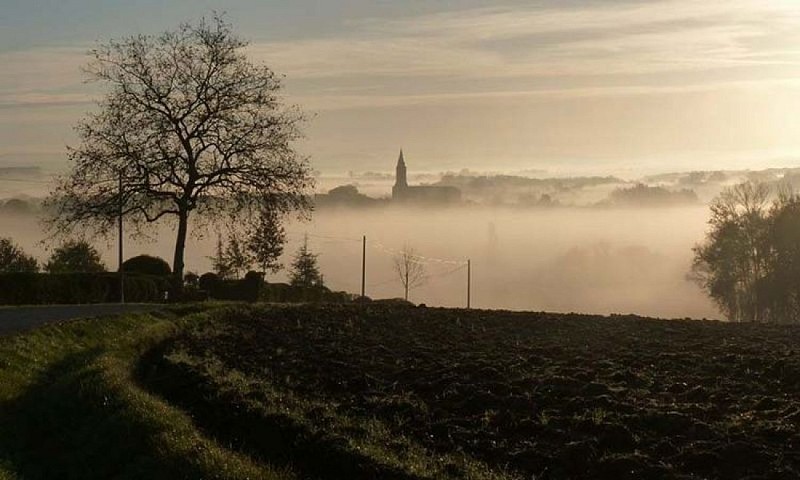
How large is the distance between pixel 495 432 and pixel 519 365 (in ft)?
27.0

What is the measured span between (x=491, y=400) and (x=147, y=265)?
5047cm

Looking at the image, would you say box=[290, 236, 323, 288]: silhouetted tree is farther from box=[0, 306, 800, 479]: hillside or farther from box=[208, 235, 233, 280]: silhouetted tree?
box=[0, 306, 800, 479]: hillside

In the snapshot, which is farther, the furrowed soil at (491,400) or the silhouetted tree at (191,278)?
the silhouetted tree at (191,278)

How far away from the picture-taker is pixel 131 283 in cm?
5391

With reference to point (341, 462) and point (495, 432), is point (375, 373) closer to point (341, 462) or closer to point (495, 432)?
point (495, 432)

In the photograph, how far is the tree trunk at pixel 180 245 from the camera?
5484 cm

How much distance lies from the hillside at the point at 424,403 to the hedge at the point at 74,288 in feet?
55.8

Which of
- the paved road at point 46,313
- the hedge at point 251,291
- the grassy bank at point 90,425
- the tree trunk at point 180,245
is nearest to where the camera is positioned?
the grassy bank at point 90,425

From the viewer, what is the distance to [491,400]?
62.8ft

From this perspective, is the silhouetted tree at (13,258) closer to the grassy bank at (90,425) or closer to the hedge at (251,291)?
the hedge at (251,291)

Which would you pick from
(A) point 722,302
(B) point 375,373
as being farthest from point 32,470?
(A) point 722,302

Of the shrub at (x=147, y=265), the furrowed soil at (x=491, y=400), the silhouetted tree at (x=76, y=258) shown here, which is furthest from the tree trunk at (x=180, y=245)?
the silhouetted tree at (x=76, y=258)

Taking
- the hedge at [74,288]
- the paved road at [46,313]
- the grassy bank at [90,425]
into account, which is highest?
the hedge at [74,288]

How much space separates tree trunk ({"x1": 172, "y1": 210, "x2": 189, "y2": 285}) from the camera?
54.8 meters
